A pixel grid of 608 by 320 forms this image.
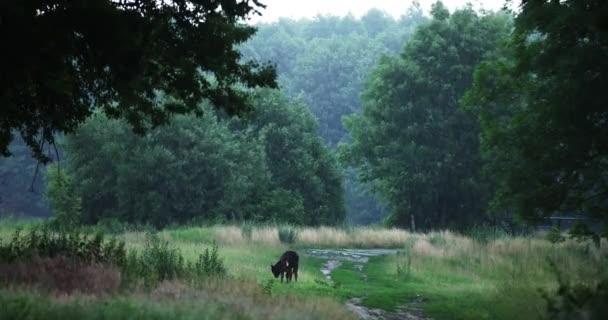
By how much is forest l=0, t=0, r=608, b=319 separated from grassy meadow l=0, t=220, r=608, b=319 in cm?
9

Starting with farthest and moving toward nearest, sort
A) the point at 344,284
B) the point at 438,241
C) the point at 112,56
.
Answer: the point at 438,241, the point at 344,284, the point at 112,56

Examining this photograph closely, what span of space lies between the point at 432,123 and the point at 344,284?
1228 inches

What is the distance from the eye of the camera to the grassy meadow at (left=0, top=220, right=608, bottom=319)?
340 inches

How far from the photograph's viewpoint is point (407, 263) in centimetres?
2323

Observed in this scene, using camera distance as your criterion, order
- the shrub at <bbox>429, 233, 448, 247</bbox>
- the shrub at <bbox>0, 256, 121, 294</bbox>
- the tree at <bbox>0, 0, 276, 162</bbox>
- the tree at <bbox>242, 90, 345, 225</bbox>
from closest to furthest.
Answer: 1. the tree at <bbox>0, 0, 276, 162</bbox>
2. the shrub at <bbox>0, 256, 121, 294</bbox>
3. the shrub at <bbox>429, 233, 448, 247</bbox>
4. the tree at <bbox>242, 90, 345, 225</bbox>

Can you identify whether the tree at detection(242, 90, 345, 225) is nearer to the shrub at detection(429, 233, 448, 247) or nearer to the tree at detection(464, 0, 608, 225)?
the shrub at detection(429, 233, 448, 247)

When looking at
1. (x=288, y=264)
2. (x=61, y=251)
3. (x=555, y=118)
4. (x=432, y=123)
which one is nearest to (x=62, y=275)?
(x=61, y=251)

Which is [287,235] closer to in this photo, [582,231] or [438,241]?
[438,241]

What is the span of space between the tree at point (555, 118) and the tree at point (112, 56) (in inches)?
313

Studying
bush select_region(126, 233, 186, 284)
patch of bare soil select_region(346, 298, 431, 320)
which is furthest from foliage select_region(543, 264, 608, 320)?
bush select_region(126, 233, 186, 284)

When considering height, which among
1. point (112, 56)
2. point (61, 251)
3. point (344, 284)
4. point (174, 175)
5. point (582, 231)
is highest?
point (174, 175)

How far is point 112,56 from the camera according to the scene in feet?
28.0

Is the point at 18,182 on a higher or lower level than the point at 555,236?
higher

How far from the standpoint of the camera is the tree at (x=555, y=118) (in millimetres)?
16250
